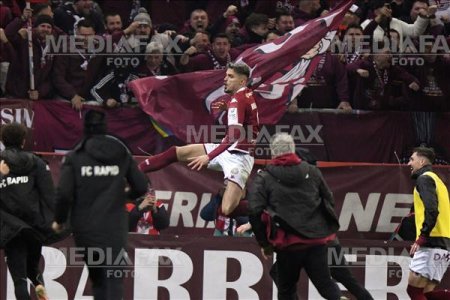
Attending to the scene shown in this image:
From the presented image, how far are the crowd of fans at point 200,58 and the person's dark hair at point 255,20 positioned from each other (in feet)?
0.05

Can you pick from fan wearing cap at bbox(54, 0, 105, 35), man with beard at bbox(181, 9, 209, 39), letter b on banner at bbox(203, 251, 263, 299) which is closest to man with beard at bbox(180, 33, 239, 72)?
man with beard at bbox(181, 9, 209, 39)

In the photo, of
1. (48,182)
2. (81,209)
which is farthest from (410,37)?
(81,209)

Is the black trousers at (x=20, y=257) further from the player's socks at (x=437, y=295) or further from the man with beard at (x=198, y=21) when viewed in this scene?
the man with beard at (x=198, y=21)

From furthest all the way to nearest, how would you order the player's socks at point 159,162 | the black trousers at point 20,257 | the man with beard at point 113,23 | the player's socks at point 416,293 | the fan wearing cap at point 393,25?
the man with beard at point 113,23
the fan wearing cap at point 393,25
the player's socks at point 159,162
the player's socks at point 416,293
the black trousers at point 20,257

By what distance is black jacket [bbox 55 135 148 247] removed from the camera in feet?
35.9

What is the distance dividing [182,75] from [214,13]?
98.3 inches

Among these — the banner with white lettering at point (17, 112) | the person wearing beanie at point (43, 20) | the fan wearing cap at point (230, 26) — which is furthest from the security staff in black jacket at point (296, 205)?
the person wearing beanie at point (43, 20)

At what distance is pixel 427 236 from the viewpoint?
13.7 metres

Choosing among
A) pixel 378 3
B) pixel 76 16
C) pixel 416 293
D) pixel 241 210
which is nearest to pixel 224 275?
pixel 241 210

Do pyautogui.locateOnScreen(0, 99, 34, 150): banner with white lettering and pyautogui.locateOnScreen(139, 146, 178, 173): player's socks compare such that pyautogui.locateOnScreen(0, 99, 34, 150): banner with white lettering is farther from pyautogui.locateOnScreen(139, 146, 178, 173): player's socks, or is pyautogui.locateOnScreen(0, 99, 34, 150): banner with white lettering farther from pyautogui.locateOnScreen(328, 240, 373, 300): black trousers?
pyautogui.locateOnScreen(328, 240, 373, 300): black trousers

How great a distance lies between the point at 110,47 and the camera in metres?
16.9

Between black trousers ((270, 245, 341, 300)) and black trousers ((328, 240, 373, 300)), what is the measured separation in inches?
31.0

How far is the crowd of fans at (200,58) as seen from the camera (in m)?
16.6

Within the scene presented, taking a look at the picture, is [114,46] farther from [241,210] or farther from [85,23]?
[241,210]
